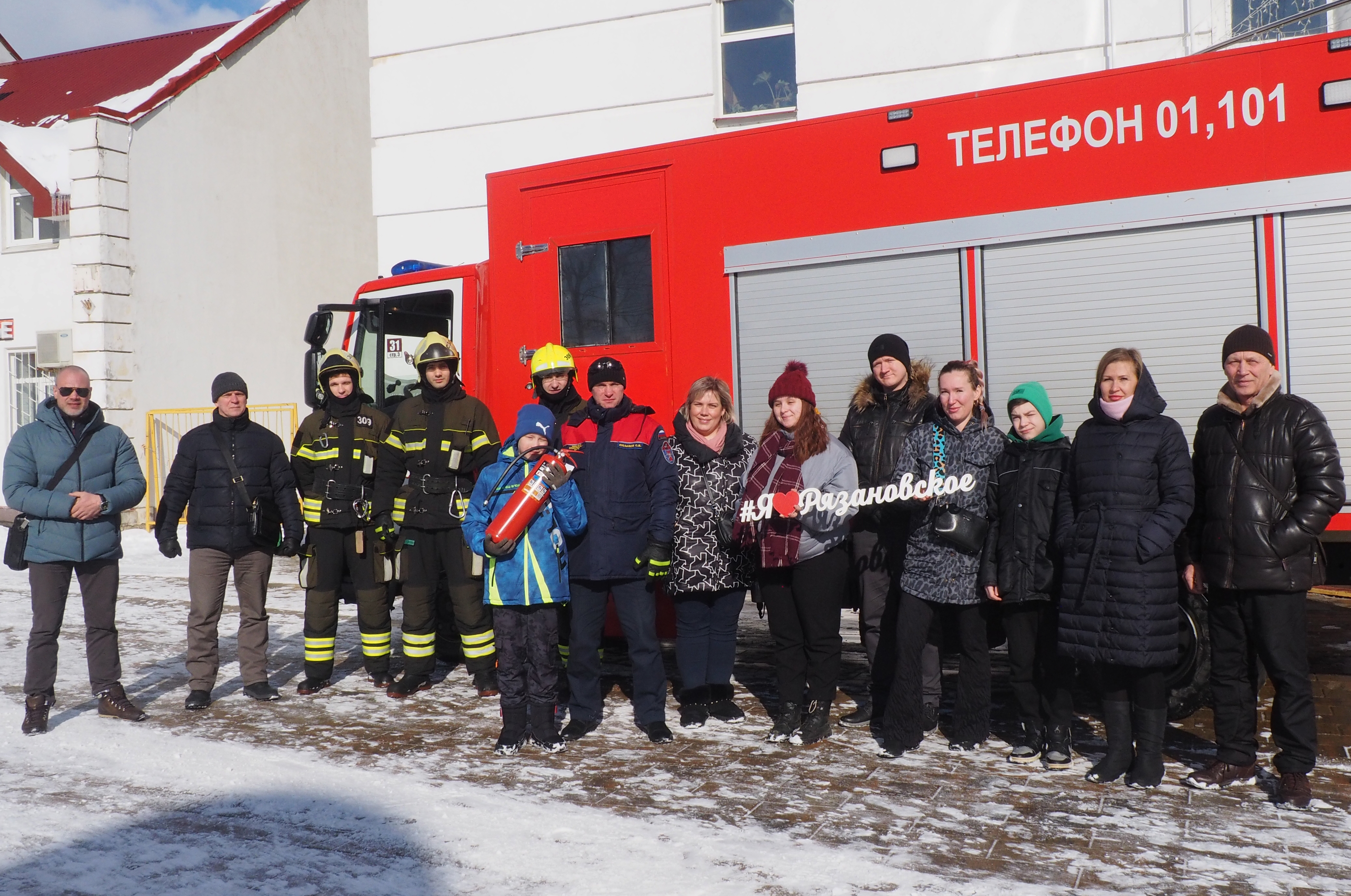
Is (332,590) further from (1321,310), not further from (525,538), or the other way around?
(1321,310)

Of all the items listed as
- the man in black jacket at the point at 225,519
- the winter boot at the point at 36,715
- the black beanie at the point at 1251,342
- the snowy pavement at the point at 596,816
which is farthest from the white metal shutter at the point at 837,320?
the winter boot at the point at 36,715

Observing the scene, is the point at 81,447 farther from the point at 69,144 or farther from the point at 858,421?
the point at 69,144

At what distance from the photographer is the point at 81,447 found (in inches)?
234

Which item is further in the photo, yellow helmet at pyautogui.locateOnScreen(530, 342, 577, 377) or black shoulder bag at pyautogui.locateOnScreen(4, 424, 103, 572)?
yellow helmet at pyautogui.locateOnScreen(530, 342, 577, 377)

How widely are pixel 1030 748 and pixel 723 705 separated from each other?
1584 millimetres

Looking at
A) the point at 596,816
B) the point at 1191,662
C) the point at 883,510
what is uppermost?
the point at 883,510

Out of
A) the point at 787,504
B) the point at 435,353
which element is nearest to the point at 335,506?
the point at 435,353

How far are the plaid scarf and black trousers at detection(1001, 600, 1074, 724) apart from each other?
1.03 meters

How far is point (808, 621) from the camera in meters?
5.33

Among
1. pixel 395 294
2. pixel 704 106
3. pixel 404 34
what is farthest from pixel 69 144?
pixel 395 294

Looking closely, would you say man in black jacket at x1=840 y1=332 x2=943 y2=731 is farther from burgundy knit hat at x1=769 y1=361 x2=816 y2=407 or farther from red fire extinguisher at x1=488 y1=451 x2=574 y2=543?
red fire extinguisher at x1=488 y1=451 x2=574 y2=543

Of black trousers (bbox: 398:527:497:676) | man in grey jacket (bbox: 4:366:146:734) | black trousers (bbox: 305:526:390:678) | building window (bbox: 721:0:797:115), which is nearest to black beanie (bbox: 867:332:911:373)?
black trousers (bbox: 398:527:497:676)

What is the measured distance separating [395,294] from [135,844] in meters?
4.36

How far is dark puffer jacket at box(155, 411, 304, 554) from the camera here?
6227 mm
